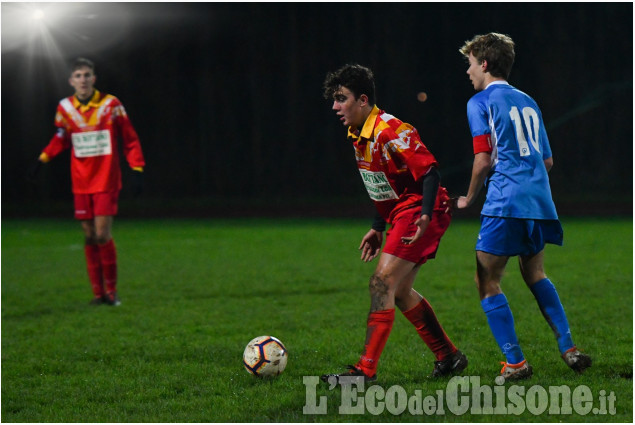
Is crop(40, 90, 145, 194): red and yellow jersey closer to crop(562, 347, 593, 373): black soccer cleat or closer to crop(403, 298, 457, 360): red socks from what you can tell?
crop(403, 298, 457, 360): red socks

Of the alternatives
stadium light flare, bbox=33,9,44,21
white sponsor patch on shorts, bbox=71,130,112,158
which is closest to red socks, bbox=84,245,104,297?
white sponsor patch on shorts, bbox=71,130,112,158

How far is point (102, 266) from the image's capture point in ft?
23.2

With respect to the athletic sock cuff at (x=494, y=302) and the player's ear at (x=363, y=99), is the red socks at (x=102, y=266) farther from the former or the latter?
the athletic sock cuff at (x=494, y=302)

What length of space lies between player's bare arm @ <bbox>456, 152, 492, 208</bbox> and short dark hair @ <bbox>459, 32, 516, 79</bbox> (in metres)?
0.45

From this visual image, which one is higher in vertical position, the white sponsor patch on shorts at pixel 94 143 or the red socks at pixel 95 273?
the white sponsor patch on shorts at pixel 94 143

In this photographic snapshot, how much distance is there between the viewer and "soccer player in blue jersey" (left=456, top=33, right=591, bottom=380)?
12.1ft

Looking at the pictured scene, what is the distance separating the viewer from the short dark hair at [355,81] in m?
3.92

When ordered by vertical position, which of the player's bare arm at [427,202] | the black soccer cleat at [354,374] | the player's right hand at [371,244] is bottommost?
the black soccer cleat at [354,374]

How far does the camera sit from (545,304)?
3.95 m

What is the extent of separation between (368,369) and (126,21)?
61.7ft

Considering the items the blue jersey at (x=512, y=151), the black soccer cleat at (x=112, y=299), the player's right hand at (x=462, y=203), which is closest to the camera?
the player's right hand at (x=462, y=203)

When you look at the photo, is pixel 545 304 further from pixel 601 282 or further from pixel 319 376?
pixel 601 282

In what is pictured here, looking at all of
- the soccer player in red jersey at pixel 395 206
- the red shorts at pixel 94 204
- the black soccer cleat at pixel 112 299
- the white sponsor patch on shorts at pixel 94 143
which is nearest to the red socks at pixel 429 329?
the soccer player in red jersey at pixel 395 206

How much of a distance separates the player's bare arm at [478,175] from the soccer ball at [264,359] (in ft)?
4.12
